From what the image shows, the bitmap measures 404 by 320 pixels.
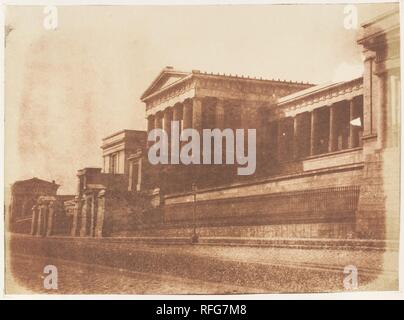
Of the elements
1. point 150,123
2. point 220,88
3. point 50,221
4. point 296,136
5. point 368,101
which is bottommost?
point 50,221

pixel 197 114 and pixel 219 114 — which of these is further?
pixel 197 114

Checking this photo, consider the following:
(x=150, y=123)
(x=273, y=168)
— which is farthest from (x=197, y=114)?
(x=273, y=168)

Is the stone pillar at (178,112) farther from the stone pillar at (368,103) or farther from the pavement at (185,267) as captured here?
the stone pillar at (368,103)

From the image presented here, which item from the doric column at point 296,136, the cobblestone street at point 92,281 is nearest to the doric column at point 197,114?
the doric column at point 296,136

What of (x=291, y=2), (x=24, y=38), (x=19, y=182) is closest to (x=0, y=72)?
(x=24, y=38)

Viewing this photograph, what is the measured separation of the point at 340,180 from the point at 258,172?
96 cm

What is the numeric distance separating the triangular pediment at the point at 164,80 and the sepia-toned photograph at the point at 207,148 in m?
0.02

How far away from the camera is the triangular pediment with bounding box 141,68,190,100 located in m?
7.94

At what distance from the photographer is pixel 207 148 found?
25.8ft

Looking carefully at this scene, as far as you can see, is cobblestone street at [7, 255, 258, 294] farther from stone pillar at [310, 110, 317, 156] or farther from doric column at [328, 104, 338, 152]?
doric column at [328, 104, 338, 152]

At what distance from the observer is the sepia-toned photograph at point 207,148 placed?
7.64 metres

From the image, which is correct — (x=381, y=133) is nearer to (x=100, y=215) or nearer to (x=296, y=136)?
(x=296, y=136)

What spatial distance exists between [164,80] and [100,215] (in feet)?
5.94

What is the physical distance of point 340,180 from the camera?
7656 mm
